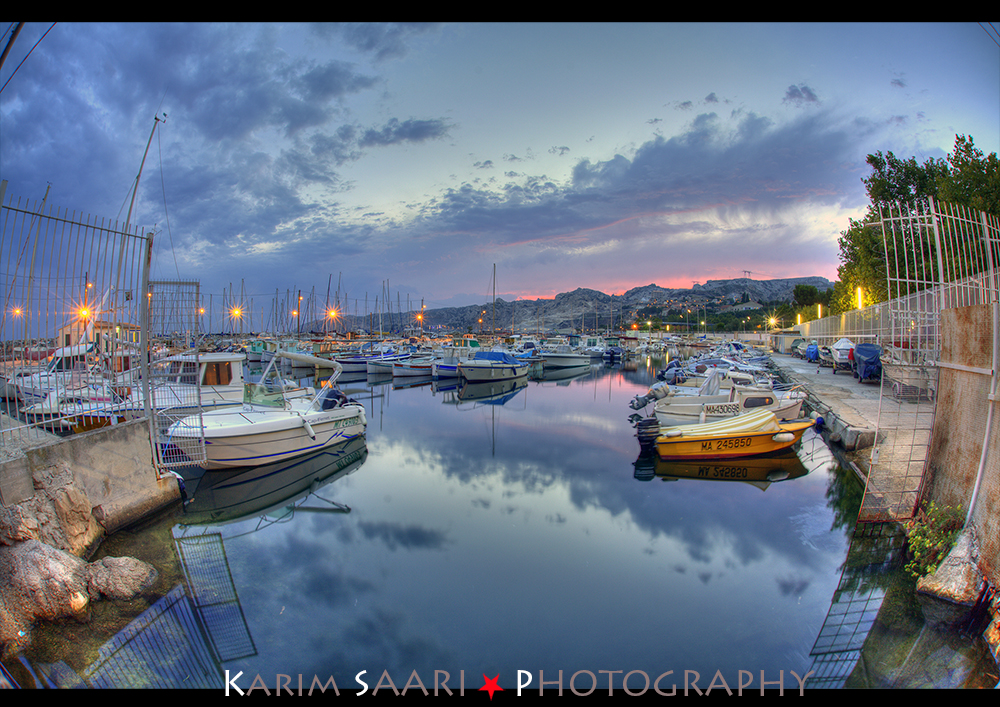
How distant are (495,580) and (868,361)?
65.7 feet

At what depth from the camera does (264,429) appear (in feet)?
37.8

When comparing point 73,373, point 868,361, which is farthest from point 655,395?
point 73,373

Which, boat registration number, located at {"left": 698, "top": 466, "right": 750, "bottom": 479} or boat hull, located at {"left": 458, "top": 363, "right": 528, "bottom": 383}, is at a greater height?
boat hull, located at {"left": 458, "top": 363, "right": 528, "bottom": 383}

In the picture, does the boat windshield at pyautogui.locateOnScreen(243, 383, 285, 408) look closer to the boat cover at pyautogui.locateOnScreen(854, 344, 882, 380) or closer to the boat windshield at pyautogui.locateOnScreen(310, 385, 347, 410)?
the boat windshield at pyautogui.locateOnScreen(310, 385, 347, 410)

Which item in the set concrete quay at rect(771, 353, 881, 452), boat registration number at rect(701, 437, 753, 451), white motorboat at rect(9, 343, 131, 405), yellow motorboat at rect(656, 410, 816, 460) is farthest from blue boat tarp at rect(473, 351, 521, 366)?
white motorboat at rect(9, 343, 131, 405)

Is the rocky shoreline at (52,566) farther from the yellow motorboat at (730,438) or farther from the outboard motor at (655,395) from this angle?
the outboard motor at (655,395)

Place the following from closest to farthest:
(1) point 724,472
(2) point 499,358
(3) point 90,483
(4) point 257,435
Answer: (3) point 90,483 < (4) point 257,435 < (1) point 724,472 < (2) point 499,358

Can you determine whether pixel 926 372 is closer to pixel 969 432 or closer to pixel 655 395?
pixel 969 432

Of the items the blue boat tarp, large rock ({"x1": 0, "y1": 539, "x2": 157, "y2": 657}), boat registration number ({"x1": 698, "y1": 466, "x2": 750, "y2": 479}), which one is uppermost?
the blue boat tarp

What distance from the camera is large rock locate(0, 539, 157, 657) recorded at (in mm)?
4805

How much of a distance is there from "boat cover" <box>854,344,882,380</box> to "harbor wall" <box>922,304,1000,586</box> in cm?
1465

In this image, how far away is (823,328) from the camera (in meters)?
35.6
